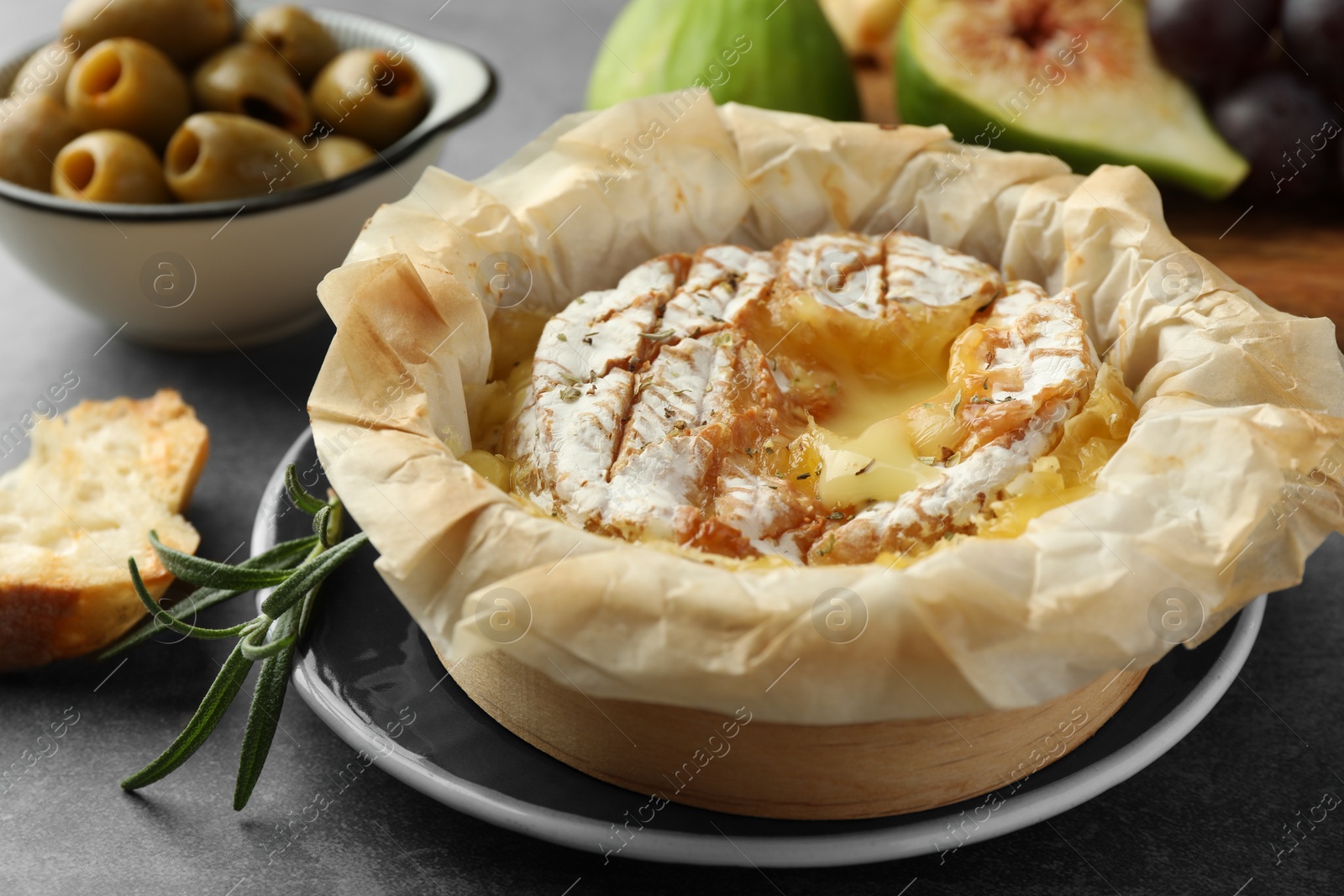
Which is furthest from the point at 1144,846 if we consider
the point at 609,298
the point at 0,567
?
the point at 0,567

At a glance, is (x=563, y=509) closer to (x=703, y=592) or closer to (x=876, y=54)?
(x=703, y=592)

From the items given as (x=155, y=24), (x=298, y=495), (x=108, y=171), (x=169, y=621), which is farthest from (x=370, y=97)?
(x=169, y=621)

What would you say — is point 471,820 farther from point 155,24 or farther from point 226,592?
point 155,24

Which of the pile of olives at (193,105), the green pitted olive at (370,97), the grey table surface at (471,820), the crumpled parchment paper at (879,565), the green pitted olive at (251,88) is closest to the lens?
the crumpled parchment paper at (879,565)

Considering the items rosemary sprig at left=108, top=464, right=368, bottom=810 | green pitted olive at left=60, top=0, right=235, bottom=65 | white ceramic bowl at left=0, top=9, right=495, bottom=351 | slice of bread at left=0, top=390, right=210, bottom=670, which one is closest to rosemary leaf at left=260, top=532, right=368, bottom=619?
rosemary sprig at left=108, top=464, right=368, bottom=810

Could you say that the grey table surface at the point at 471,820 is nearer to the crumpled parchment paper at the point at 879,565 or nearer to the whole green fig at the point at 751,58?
the crumpled parchment paper at the point at 879,565

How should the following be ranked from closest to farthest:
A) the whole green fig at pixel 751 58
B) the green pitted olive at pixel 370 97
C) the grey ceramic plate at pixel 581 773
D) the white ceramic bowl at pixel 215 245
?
the grey ceramic plate at pixel 581 773
the white ceramic bowl at pixel 215 245
the green pitted olive at pixel 370 97
the whole green fig at pixel 751 58

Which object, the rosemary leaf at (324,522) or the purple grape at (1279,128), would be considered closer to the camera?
the rosemary leaf at (324,522)

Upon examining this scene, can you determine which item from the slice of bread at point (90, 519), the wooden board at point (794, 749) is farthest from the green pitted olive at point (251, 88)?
the wooden board at point (794, 749)
